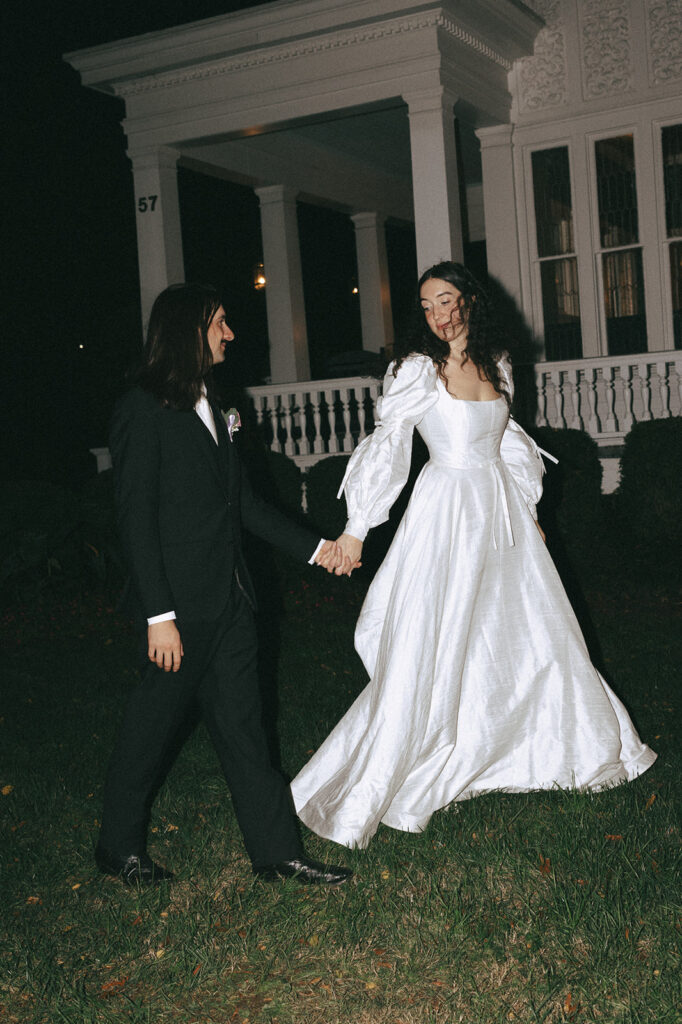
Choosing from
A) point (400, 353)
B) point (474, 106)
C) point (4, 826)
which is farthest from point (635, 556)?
point (4, 826)

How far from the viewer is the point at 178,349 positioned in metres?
3.79

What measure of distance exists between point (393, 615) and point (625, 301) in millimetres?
9332

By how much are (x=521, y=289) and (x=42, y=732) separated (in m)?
8.72

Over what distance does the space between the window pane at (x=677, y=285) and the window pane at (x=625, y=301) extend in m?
0.35

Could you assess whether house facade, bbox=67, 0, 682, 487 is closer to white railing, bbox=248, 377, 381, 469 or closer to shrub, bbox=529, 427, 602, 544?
white railing, bbox=248, 377, 381, 469

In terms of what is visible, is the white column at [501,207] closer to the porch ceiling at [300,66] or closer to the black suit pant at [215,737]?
the porch ceiling at [300,66]

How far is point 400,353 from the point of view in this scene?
4.39 m

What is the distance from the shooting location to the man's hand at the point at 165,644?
362 centimetres

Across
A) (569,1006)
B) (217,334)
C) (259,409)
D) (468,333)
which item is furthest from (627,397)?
(569,1006)

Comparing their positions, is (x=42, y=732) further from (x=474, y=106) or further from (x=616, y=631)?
(x=474, y=106)

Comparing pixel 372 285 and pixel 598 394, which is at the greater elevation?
pixel 372 285

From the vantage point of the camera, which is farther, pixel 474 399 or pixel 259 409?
pixel 259 409

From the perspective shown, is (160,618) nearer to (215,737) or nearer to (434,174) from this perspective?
(215,737)

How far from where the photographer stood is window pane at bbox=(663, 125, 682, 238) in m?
12.0
